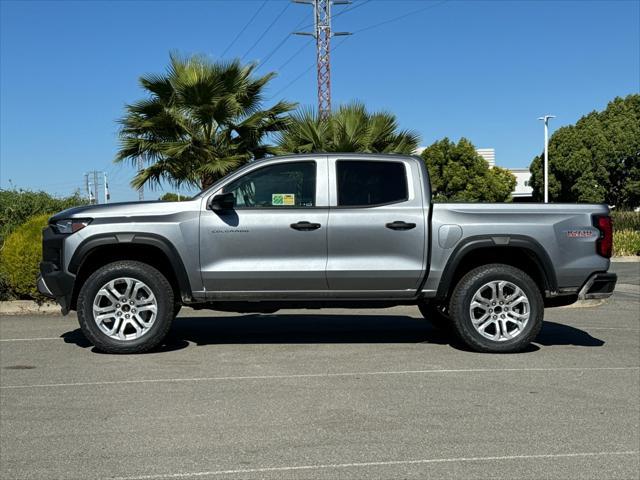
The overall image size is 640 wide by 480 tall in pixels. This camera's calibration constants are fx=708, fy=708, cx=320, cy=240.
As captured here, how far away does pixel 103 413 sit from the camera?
5.07 m

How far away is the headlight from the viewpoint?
23.1ft

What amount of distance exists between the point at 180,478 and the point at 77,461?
72 centimetres

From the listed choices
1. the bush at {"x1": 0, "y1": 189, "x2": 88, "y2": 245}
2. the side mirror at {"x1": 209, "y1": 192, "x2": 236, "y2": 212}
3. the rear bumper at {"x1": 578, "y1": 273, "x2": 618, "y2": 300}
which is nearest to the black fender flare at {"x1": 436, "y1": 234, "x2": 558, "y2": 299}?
the rear bumper at {"x1": 578, "y1": 273, "x2": 618, "y2": 300}

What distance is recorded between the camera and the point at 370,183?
7.34m

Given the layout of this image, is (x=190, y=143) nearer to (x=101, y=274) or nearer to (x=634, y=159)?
(x=101, y=274)

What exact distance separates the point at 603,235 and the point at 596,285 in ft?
1.69

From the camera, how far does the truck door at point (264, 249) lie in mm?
7031

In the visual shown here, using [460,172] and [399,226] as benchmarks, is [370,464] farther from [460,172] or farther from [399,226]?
[460,172]

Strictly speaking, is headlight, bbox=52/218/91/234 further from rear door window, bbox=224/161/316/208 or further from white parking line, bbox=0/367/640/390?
white parking line, bbox=0/367/640/390

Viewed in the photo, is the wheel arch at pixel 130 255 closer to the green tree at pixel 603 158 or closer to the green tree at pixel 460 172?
the green tree at pixel 603 158

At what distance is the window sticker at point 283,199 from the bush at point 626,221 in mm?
24259

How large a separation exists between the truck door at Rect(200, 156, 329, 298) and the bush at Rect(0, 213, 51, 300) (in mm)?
4194

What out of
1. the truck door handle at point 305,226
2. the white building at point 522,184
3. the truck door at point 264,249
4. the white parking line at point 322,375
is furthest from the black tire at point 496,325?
the white building at point 522,184

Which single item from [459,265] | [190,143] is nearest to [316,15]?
[190,143]
